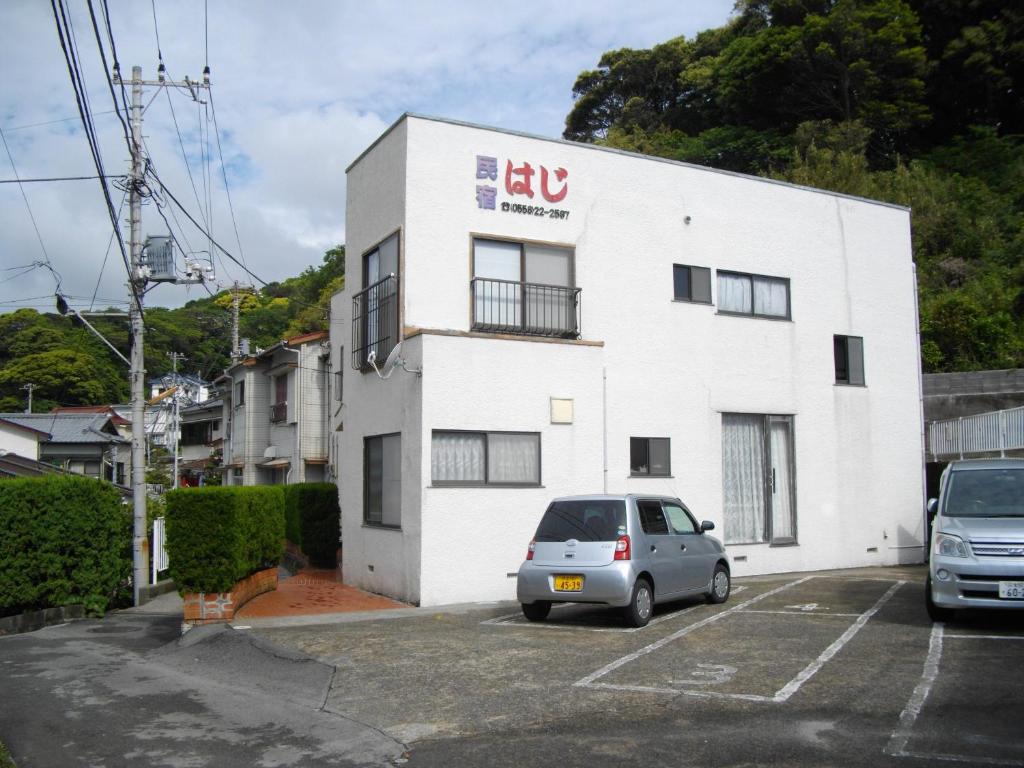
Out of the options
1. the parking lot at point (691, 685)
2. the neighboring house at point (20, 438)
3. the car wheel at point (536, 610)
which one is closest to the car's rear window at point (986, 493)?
the parking lot at point (691, 685)

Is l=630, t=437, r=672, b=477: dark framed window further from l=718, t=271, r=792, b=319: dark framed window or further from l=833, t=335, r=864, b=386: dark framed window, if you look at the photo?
l=833, t=335, r=864, b=386: dark framed window

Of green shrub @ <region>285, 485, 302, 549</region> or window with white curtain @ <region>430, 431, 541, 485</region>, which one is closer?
window with white curtain @ <region>430, 431, 541, 485</region>

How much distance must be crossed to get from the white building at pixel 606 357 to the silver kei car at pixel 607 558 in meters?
2.76

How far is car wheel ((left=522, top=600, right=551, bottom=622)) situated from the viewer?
37.5ft

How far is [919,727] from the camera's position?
6.25 metres

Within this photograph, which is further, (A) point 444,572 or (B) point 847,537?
(B) point 847,537

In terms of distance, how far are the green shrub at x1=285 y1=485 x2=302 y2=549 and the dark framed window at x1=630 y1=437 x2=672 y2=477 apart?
28.6 feet

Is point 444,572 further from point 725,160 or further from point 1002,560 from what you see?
point 725,160

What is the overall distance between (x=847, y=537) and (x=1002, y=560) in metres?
8.44

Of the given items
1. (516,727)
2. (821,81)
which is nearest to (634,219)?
(516,727)

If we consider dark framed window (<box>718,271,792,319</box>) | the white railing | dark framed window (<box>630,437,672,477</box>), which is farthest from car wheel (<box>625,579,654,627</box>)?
the white railing

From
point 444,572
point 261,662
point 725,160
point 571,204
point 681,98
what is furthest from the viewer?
point 681,98

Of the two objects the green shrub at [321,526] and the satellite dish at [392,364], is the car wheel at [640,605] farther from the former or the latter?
the green shrub at [321,526]

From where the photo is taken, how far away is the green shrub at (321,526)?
20250 millimetres
